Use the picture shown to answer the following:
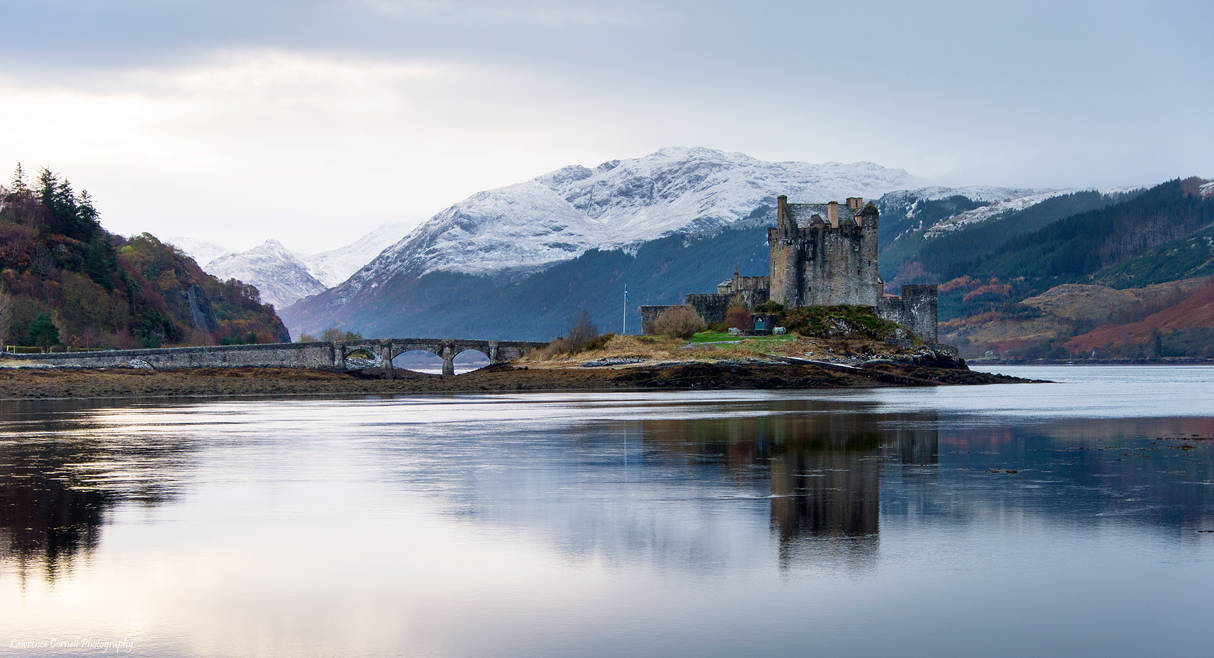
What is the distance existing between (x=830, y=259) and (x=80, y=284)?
227ft

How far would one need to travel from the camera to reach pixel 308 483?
28062mm

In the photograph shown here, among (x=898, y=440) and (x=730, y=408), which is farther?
(x=730, y=408)

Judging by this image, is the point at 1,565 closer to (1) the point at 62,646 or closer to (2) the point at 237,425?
(1) the point at 62,646

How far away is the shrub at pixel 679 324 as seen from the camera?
100625 mm

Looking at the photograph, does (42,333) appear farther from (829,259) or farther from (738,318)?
(829,259)

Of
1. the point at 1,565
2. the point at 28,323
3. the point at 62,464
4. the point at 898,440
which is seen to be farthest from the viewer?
the point at 28,323

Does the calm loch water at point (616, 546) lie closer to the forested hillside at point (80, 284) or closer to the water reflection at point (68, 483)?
the water reflection at point (68, 483)

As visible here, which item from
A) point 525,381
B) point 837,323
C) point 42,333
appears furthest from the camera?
point 42,333

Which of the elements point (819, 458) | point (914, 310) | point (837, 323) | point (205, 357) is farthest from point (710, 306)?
point (819, 458)

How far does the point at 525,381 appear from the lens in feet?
306

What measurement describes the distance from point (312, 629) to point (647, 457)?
19.0 m

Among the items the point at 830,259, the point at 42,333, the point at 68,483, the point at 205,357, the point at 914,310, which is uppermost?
the point at 830,259

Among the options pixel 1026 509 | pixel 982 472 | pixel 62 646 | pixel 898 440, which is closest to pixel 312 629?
pixel 62 646

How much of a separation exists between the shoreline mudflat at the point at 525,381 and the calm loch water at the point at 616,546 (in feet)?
159
